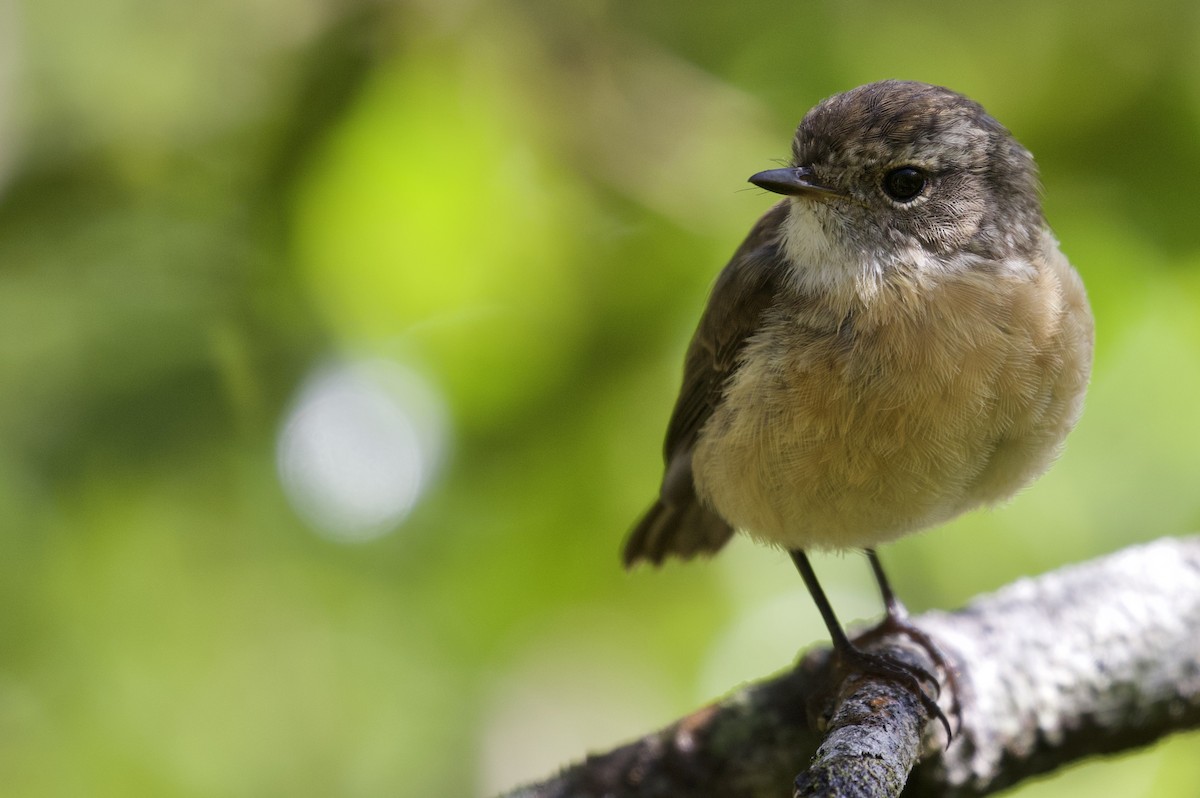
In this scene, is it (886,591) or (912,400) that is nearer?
(912,400)

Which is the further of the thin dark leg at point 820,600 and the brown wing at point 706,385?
the thin dark leg at point 820,600

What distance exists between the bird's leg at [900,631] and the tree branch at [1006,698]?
0.04 metres

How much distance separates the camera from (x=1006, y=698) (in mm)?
3848

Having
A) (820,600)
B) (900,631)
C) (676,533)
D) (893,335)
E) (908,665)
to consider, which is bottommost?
(908,665)

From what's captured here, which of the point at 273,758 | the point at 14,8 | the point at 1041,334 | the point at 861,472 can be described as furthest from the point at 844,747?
the point at 14,8

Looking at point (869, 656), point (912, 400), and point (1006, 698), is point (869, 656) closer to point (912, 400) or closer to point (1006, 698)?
point (1006, 698)

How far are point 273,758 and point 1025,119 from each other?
147 inches

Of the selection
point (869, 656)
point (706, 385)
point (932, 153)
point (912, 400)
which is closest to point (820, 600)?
point (869, 656)

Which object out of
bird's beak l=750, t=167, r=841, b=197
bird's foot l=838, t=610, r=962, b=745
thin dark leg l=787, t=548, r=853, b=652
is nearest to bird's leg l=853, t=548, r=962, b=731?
bird's foot l=838, t=610, r=962, b=745

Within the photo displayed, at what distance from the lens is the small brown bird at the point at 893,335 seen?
3.35m

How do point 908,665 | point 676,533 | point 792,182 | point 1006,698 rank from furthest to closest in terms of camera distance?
point 676,533 → point 1006,698 → point 908,665 → point 792,182

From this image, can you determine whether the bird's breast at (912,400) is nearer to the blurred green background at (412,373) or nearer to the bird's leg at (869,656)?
the bird's leg at (869,656)

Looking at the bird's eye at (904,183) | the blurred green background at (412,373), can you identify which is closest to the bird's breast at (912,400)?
the bird's eye at (904,183)

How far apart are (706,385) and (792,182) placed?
857 mm
